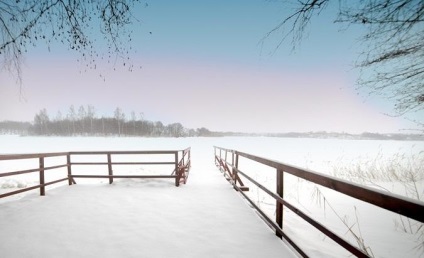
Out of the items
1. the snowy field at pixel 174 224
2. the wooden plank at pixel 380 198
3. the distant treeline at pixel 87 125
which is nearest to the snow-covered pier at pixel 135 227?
the snowy field at pixel 174 224

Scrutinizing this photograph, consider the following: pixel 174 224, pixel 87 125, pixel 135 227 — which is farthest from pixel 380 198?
pixel 87 125

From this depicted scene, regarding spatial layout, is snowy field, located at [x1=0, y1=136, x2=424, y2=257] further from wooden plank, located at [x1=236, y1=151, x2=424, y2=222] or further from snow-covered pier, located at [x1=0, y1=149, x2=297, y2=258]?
wooden plank, located at [x1=236, y1=151, x2=424, y2=222]

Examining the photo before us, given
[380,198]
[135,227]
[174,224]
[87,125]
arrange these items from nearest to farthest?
[380,198] < [135,227] < [174,224] < [87,125]

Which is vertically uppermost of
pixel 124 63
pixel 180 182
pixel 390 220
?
pixel 124 63

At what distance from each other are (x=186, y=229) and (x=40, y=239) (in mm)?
1952

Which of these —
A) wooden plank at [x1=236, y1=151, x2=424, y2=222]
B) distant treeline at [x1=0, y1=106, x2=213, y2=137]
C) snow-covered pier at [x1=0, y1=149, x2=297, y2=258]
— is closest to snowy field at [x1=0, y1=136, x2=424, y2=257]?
snow-covered pier at [x1=0, y1=149, x2=297, y2=258]

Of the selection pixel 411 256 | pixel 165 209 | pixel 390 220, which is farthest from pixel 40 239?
pixel 390 220

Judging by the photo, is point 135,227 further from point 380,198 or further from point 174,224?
point 380,198

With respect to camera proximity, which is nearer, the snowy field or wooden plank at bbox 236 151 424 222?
wooden plank at bbox 236 151 424 222

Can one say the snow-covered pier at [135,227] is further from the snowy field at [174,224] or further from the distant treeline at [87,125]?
the distant treeline at [87,125]

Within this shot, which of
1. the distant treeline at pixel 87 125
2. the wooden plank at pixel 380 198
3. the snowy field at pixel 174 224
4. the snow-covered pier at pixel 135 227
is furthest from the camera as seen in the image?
the distant treeline at pixel 87 125

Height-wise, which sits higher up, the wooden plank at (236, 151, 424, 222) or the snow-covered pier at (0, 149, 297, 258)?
the wooden plank at (236, 151, 424, 222)

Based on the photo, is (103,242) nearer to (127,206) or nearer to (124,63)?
(127,206)

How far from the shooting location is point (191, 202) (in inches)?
199
